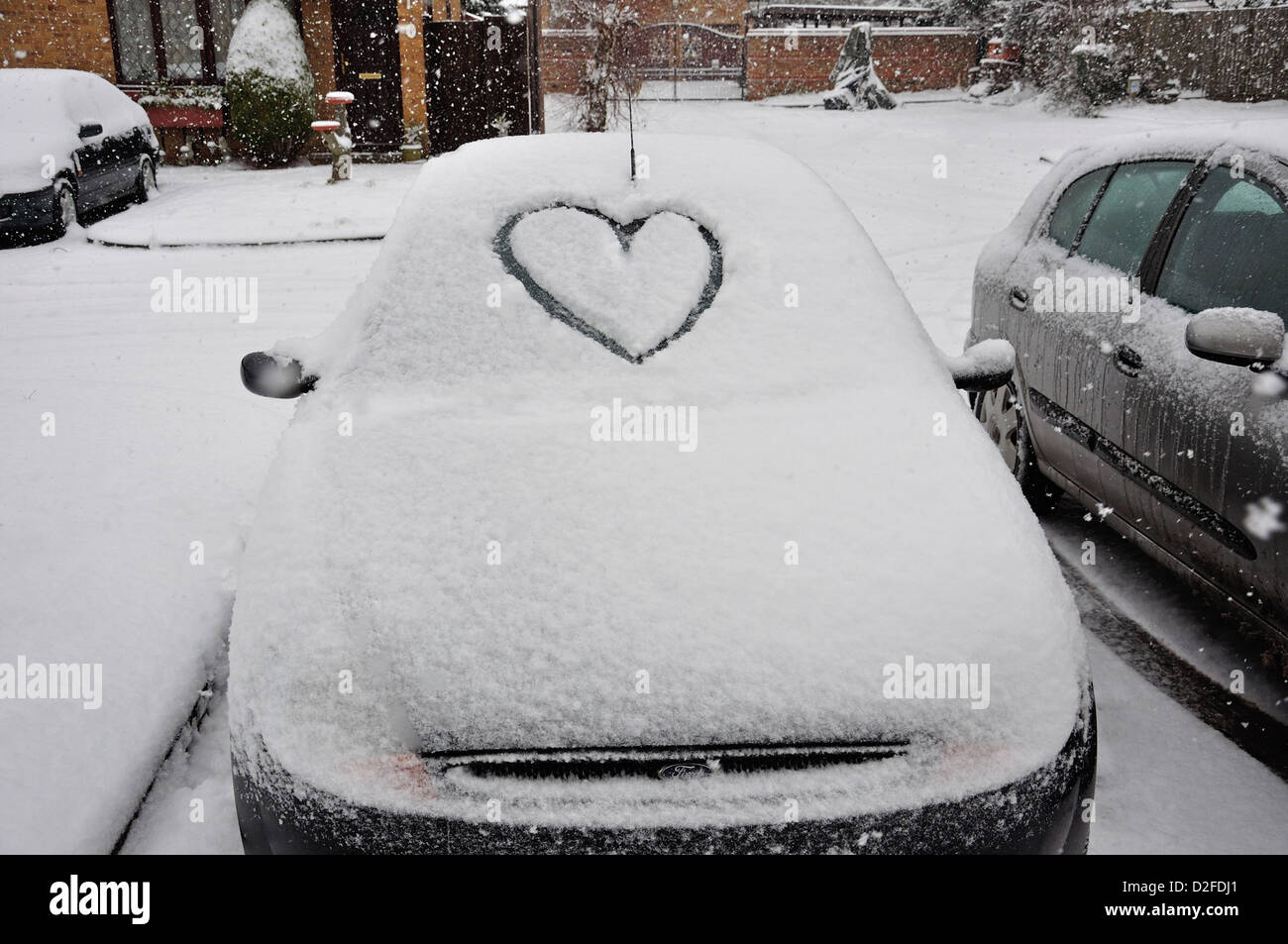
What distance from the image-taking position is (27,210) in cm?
1086

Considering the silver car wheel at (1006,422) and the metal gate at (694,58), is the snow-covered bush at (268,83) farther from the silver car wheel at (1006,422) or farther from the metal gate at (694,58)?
the silver car wheel at (1006,422)

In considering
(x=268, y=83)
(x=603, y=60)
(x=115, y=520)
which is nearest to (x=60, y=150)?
(x=268, y=83)

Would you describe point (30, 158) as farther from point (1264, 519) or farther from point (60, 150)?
point (1264, 519)

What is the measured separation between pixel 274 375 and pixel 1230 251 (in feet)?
10.1

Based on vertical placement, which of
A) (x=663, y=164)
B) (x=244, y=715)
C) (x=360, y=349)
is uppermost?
(x=663, y=164)

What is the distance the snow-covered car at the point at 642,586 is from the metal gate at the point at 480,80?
14.4 meters

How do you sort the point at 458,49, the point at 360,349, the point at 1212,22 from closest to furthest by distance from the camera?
the point at 360,349 < the point at 458,49 < the point at 1212,22

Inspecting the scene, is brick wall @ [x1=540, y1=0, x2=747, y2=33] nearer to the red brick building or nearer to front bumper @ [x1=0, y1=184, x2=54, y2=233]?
the red brick building

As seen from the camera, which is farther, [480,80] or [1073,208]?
[480,80]
